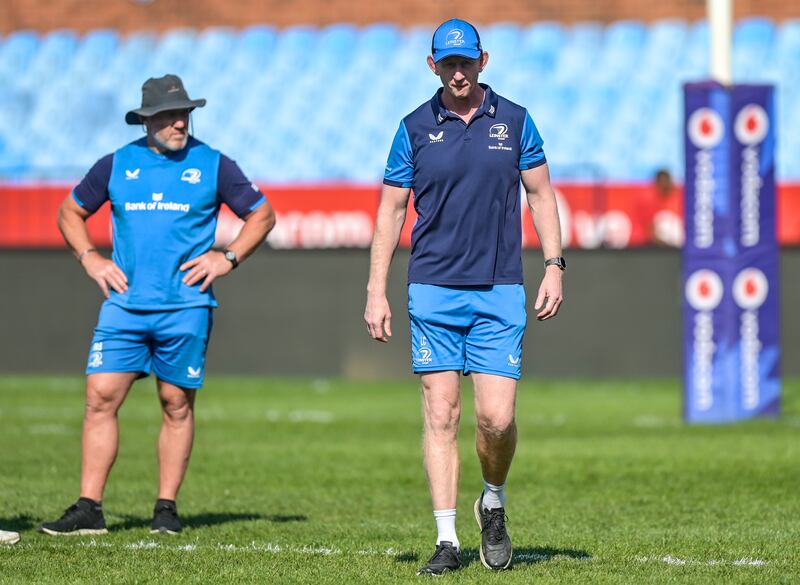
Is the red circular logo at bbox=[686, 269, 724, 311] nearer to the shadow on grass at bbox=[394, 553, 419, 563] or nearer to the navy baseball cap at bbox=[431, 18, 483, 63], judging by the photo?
the shadow on grass at bbox=[394, 553, 419, 563]

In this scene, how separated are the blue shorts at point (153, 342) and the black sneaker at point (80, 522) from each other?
656 mm

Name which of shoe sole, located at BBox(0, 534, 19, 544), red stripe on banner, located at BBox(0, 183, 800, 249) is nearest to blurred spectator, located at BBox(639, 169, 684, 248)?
red stripe on banner, located at BBox(0, 183, 800, 249)

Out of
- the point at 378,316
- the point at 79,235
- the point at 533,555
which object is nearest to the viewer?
the point at 378,316

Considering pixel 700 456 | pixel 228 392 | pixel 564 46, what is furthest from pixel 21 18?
pixel 700 456

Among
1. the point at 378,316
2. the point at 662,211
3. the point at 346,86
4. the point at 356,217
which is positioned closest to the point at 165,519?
the point at 378,316

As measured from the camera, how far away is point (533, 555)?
22.9 ft

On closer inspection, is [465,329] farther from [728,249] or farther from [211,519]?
[728,249]

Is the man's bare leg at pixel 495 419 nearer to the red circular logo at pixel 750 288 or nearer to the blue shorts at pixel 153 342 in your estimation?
the blue shorts at pixel 153 342

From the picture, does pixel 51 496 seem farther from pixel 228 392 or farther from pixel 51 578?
pixel 228 392

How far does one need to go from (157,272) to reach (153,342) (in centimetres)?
37

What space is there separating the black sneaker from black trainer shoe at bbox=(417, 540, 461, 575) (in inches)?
81.4

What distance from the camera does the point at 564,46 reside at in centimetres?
2405

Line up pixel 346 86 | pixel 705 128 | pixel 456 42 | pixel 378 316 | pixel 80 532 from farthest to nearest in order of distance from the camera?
pixel 346 86, pixel 705 128, pixel 80 532, pixel 378 316, pixel 456 42

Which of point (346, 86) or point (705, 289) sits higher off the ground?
point (346, 86)
